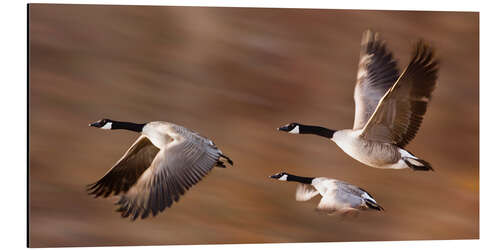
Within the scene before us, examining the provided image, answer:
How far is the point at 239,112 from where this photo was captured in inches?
146

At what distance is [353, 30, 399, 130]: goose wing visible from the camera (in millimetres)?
3787

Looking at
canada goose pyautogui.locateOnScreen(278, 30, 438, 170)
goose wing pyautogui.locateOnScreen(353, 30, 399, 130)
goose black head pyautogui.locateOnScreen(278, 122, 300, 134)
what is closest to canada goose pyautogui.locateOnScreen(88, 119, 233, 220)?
goose black head pyautogui.locateOnScreen(278, 122, 300, 134)

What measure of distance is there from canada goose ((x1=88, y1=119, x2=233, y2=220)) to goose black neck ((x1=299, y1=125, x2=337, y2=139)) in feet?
1.76

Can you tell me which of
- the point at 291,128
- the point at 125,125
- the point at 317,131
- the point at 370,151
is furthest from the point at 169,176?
the point at 370,151

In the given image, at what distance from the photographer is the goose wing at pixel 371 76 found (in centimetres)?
379

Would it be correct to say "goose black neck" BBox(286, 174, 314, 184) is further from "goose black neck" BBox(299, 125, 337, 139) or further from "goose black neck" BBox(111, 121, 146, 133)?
"goose black neck" BBox(111, 121, 146, 133)

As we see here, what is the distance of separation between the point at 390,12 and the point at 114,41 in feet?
5.14

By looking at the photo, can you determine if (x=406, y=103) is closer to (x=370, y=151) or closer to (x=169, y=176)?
(x=370, y=151)

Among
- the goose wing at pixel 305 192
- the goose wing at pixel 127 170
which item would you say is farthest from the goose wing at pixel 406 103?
the goose wing at pixel 127 170

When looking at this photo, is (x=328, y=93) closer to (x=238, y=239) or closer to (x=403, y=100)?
(x=403, y=100)

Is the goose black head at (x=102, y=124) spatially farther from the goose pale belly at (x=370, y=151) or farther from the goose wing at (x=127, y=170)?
the goose pale belly at (x=370, y=151)

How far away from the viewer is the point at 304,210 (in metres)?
3.78

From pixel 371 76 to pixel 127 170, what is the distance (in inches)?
57.4

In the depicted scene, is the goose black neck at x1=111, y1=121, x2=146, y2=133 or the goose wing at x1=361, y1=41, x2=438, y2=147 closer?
the goose black neck at x1=111, y1=121, x2=146, y2=133
